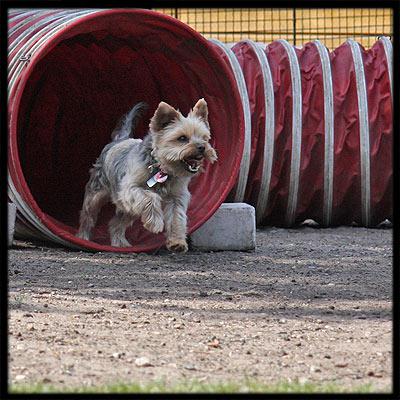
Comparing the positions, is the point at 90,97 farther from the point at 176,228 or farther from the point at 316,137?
the point at 176,228

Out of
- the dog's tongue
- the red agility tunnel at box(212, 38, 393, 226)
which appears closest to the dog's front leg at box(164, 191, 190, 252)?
the dog's tongue

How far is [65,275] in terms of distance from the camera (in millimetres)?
6938

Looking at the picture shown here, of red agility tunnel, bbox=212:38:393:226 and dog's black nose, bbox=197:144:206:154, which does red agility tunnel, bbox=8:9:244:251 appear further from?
red agility tunnel, bbox=212:38:393:226

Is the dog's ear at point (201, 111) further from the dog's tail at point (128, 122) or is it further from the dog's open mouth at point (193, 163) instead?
the dog's tail at point (128, 122)

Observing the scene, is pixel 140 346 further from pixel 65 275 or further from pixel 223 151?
pixel 223 151

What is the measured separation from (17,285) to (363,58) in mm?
5479

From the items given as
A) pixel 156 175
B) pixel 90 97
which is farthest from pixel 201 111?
pixel 90 97

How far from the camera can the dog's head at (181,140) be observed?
786cm

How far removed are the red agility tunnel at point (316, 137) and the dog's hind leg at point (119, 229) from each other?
6.10 ft

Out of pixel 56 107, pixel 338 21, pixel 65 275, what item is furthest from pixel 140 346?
pixel 338 21

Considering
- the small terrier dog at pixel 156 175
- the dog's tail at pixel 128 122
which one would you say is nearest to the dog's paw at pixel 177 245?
the small terrier dog at pixel 156 175

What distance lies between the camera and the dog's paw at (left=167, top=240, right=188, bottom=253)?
7.81 meters
